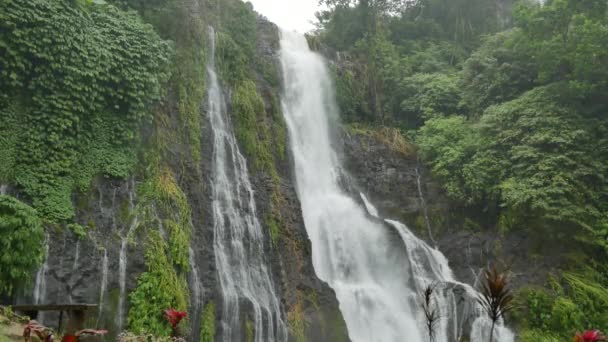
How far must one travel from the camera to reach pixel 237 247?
39.0ft

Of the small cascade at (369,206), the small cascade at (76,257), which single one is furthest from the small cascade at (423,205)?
the small cascade at (76,257)

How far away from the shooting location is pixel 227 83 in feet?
52.1

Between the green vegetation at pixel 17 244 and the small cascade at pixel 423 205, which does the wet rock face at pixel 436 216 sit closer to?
the small cascade at pixel 423 205

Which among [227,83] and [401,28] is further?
[401,28]

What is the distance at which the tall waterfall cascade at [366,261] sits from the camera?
12.6 meters

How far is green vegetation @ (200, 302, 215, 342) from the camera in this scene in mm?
10047

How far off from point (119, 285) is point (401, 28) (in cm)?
1999

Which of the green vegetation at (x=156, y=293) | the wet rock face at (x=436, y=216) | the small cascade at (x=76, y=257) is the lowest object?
the green vegetation at (x=156, y=293)

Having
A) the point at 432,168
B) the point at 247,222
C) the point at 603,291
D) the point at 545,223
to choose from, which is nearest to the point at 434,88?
the point at 432,168

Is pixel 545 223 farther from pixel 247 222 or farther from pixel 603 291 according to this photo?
pixel 247 222

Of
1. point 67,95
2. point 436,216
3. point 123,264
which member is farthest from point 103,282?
point 436,216

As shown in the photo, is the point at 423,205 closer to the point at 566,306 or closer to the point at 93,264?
the point at 566,306

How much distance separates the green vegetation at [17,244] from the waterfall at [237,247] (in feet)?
12.7

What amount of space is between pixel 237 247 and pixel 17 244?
16.1 ft
